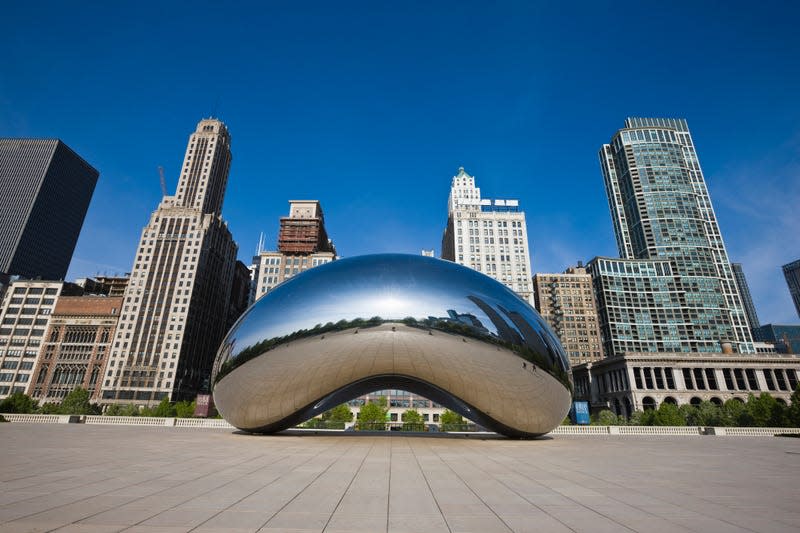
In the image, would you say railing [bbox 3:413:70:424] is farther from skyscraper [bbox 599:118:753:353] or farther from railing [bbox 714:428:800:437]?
skyscraper [bbox 599:118:753:353]

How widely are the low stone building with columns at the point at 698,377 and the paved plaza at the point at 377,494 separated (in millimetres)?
88958

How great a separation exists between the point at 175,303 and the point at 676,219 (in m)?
162

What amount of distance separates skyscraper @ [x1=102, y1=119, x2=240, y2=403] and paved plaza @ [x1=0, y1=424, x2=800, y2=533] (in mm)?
106237

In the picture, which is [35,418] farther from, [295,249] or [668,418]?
[295,249]

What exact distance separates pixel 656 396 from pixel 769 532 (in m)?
97.5

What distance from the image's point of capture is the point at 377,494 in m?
5.69

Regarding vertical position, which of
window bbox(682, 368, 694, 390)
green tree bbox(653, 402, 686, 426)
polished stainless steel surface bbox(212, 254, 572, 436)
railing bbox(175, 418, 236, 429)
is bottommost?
railing bbox(175, 418, 236, 429)

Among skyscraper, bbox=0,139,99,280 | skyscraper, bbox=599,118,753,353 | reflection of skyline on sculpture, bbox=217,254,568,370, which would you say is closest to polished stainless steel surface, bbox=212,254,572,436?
reflection of skyline on sculpture, bbox=217,254,568,370

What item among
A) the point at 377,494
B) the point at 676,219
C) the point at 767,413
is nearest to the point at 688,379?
the point at 767,413

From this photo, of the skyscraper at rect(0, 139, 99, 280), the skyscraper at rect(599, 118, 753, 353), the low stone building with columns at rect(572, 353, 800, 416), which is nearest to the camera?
the low stone building with columns at rect(572, 353, 800, 416)

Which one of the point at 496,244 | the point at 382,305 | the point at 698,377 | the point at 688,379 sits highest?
the point at 496,244

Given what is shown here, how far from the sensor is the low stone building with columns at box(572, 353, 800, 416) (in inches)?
3317

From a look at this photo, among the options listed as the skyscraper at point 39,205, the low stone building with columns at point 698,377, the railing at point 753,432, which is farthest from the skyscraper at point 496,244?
the skyscraper at point 39,205

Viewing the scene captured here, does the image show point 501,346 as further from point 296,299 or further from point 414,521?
point 414,521
